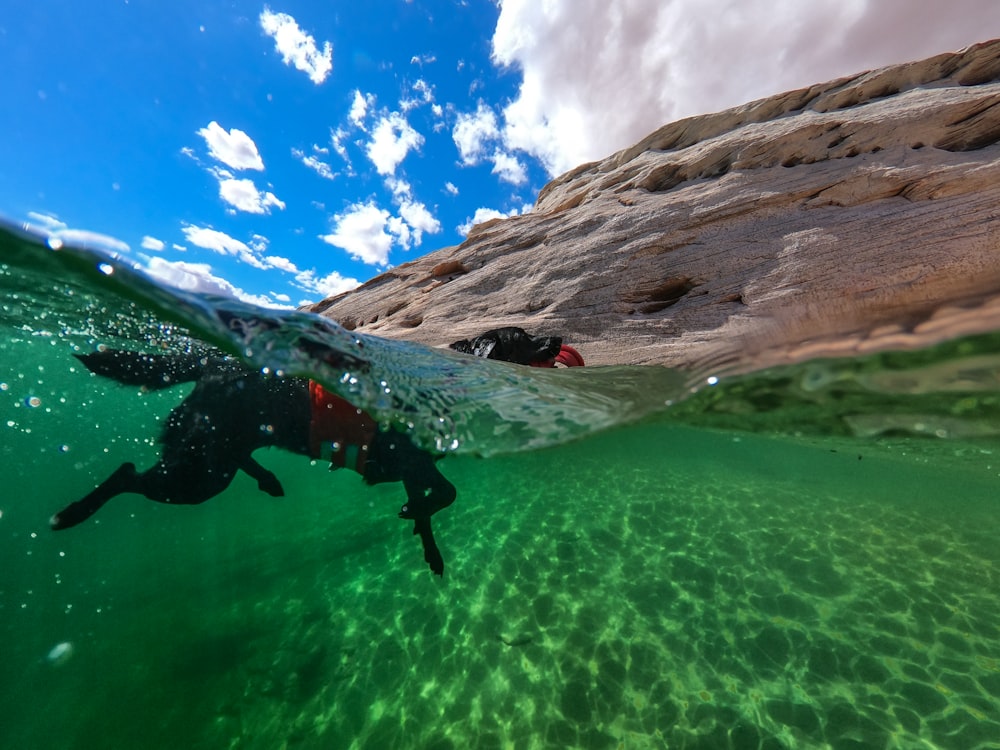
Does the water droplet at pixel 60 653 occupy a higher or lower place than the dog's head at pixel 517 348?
lower

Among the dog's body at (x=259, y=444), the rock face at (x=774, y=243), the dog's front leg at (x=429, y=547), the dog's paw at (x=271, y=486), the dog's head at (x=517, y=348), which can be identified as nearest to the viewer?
the rock face at (x=774, y=243)

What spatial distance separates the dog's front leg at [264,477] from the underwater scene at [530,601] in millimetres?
51

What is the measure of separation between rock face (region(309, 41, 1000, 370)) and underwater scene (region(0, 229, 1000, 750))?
690 millimetres

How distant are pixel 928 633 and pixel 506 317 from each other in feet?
32.0

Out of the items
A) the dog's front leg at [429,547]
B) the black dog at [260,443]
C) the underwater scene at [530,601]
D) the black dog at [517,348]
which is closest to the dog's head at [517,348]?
the black dog at [517,348]

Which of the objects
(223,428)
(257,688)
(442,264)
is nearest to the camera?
(257,688)

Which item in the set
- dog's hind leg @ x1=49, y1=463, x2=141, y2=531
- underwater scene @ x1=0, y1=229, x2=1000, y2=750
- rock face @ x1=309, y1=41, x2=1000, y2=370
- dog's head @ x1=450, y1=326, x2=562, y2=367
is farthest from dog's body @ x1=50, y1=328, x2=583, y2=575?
rock face @ x1=309, y1=41, x2=1000, y2=370

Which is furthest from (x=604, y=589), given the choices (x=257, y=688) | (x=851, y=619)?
(x=257, y=688)

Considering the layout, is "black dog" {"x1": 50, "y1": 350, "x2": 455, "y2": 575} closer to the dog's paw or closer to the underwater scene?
the dog's paw

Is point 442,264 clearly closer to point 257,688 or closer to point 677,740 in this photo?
point 257,688

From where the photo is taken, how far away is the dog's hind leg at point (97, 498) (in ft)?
15.4

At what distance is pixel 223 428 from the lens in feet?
18.1

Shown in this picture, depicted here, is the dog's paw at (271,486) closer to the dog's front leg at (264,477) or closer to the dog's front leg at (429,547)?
the dog's front leg at (264,477)

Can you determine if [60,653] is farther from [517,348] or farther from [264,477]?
[517,348]
